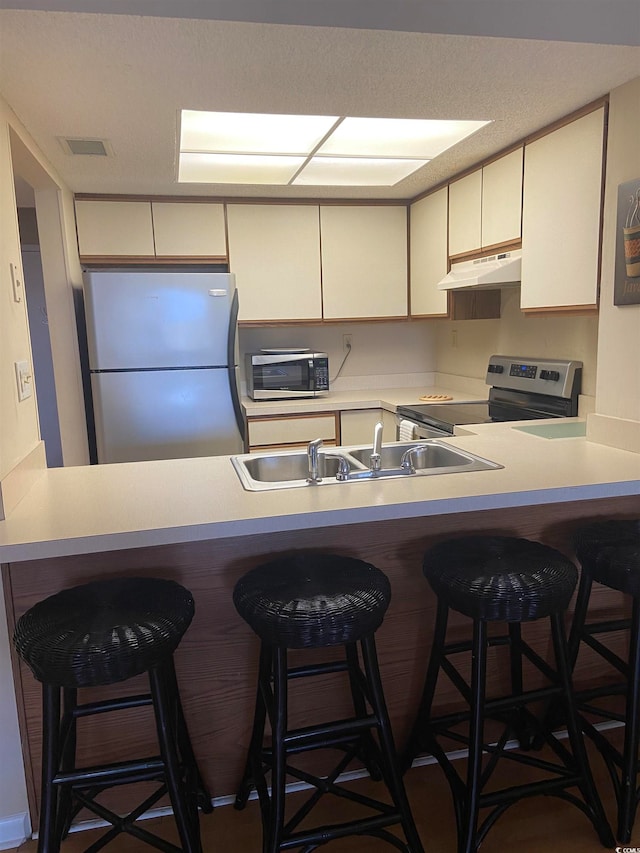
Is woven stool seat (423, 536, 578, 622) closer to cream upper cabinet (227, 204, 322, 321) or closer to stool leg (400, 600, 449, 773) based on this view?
stool leg (400, 600, 449, 773)

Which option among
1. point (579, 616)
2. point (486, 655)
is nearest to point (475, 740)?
point (486, 655)

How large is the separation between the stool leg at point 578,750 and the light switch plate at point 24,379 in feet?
5.44

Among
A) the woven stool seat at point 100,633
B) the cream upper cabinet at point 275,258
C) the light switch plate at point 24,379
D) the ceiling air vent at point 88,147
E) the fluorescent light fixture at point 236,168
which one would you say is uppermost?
the fluorescent light fixture at point 236,168

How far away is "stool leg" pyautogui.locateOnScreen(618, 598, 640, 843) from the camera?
58.6 inches

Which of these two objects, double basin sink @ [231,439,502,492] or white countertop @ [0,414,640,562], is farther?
double basin sink @ [231,439,502,492]

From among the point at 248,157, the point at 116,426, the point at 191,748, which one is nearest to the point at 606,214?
the point at 248,157

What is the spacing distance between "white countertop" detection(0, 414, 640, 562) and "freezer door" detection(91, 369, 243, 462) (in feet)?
3.39

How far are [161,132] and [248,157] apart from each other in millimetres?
506

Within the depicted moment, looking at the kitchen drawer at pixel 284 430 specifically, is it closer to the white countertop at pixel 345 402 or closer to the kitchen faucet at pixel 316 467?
the white countertop at pixel 345 402

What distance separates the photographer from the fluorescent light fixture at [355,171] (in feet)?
9.11

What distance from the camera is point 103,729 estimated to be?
1558 mm

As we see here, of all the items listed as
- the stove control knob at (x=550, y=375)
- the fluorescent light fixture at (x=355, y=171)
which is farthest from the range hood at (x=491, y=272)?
the fluorescent light fixture at (x=355, y=171)

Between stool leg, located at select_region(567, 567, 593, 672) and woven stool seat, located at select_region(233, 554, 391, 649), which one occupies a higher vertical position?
woven stool seat, located at select_region(233, 554, 391, 649)

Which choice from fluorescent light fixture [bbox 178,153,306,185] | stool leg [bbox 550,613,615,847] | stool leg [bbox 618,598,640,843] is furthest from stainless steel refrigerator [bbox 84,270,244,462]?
stool leg [bbox 618,598,640,843]
